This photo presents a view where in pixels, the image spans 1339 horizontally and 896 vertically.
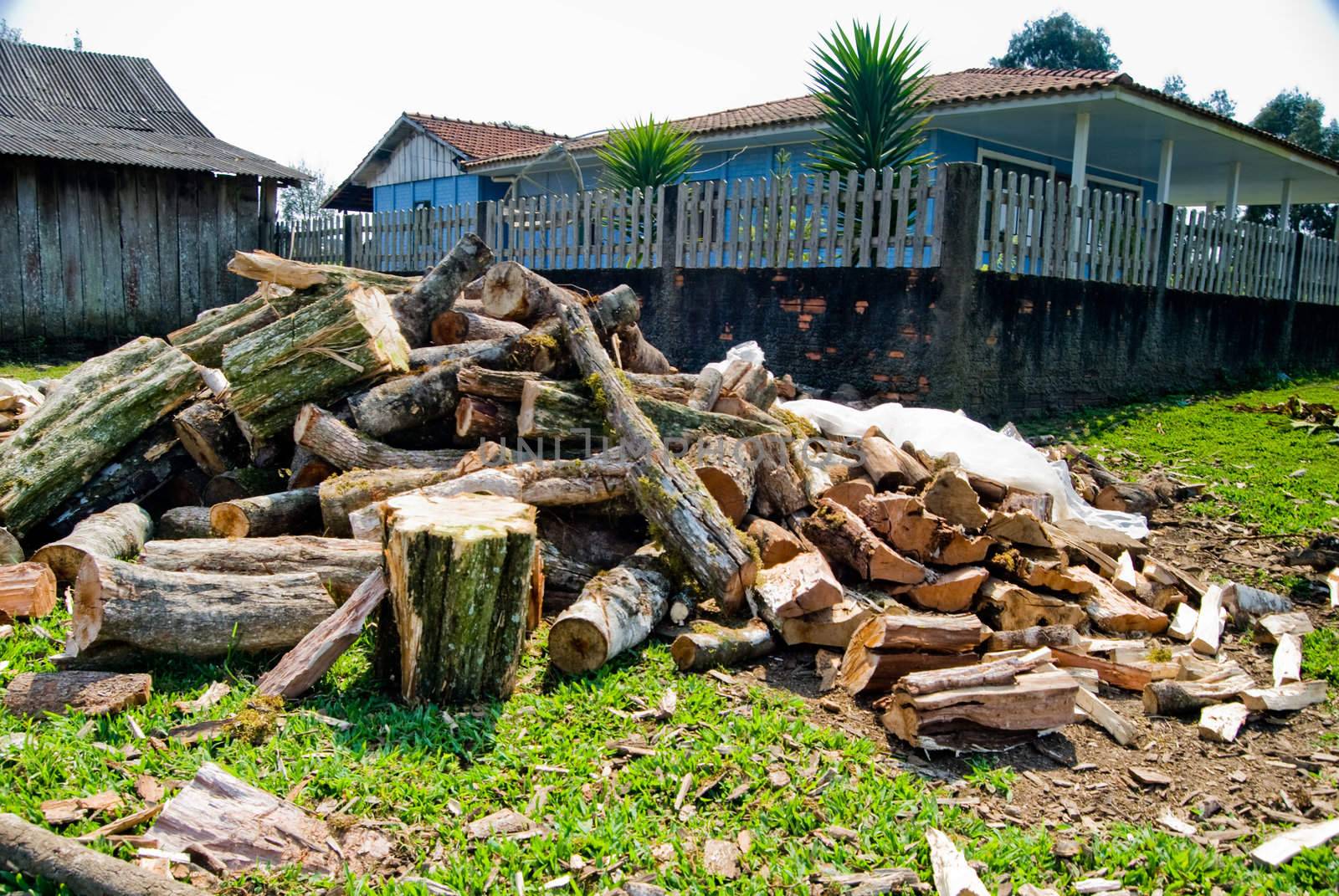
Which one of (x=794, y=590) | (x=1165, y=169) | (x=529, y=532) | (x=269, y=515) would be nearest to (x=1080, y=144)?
(x=1165, y=169)

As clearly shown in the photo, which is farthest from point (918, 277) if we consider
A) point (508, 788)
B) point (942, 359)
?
point (508, 788)

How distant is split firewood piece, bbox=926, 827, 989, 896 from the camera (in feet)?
8.52

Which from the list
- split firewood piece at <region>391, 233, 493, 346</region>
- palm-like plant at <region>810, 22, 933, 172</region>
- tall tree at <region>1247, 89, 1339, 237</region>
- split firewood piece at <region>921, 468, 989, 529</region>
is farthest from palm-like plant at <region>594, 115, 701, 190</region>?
tall tree at <region>1247, 89, 1339, 237</region>

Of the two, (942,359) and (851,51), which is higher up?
(851,51)

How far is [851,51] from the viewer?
38.7 feet

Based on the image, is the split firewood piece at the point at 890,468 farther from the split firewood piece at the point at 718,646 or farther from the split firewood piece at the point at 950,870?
the split firewood piece at the point at 950,870

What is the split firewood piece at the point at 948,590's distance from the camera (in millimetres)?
4684

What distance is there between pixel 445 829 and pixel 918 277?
24.3 ft

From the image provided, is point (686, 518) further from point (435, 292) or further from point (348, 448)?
point (435, 292)

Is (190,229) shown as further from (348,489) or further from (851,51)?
(348,489)

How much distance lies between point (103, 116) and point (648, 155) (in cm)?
1055

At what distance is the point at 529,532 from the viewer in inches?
144

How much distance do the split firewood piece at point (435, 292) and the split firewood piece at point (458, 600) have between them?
10.9ft

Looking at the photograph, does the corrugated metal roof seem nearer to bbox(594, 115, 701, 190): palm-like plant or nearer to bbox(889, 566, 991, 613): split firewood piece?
bbox(594, 115, 701, 190): palm-like plant
